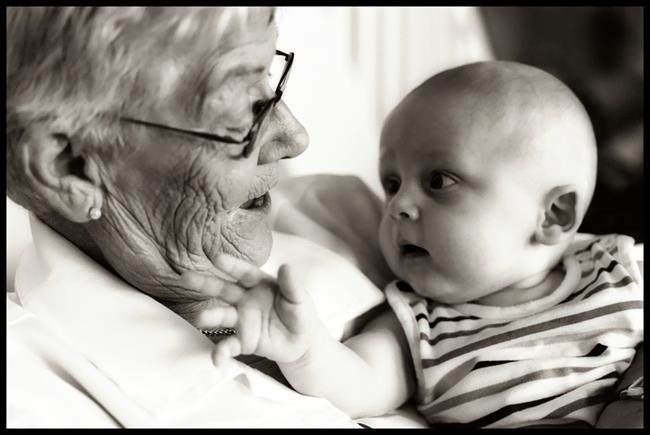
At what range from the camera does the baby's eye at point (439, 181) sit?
A: 1396 mm

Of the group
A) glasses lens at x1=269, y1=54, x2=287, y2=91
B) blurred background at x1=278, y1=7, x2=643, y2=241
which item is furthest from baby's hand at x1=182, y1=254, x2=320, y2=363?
blurred background at x1=278, y1=7, x2=643, y2=241

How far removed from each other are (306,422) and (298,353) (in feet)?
0.43

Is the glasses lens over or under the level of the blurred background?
over

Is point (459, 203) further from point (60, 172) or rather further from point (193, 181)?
point (60, 172)

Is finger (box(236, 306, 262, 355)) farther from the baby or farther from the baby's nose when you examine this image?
the baby's nose

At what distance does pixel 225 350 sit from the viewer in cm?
102

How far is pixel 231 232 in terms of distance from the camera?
4.06 ft

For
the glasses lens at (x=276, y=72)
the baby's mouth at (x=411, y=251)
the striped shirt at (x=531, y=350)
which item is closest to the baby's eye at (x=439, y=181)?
the baby's mouth at (x=411, y=251)

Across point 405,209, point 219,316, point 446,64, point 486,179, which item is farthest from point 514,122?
point 446,64

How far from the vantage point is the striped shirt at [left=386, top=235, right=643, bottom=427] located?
4.33ft

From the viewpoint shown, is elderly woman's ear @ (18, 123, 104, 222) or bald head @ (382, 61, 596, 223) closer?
elderly woman's ear @ (18, 123, 104, 222)

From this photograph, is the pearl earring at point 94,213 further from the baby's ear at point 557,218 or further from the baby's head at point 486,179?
the baby's ear at point 557,218

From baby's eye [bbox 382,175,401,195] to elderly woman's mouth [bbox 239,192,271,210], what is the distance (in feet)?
0.93
